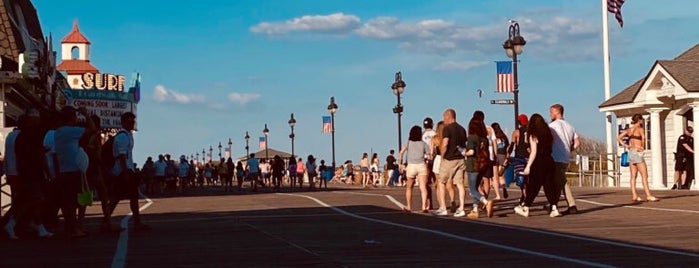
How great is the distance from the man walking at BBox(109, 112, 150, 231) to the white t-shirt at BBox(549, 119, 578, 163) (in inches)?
260

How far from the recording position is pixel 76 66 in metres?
153

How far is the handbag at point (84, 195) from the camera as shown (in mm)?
14891

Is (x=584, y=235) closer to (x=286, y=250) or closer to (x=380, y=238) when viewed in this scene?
(x=380, y=238)

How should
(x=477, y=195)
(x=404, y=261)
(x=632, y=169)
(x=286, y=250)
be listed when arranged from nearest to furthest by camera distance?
(x=404, y=261) → (x=286, y=250) → (x=477, y=195) → (x=632, y=169)

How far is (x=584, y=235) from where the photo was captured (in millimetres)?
13641

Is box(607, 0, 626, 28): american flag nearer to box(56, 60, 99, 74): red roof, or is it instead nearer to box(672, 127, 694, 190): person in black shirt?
box(672, 127, 694, 190): person in black shirt

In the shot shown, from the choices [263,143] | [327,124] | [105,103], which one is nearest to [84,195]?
[105,103]

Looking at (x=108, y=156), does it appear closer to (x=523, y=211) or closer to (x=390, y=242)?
(x=390, y=242)

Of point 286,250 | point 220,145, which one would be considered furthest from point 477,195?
point 220,145

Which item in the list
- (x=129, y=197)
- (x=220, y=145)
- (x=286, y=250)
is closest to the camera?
(x=286, y=250)

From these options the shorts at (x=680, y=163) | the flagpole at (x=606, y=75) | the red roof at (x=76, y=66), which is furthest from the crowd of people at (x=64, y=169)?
the red roof at (x=76, y=66)

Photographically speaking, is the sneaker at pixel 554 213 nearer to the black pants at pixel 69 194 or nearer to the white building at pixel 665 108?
the black pants at pixel 69 194

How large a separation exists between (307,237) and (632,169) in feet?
31.3

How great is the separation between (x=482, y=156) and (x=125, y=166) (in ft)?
19.3
